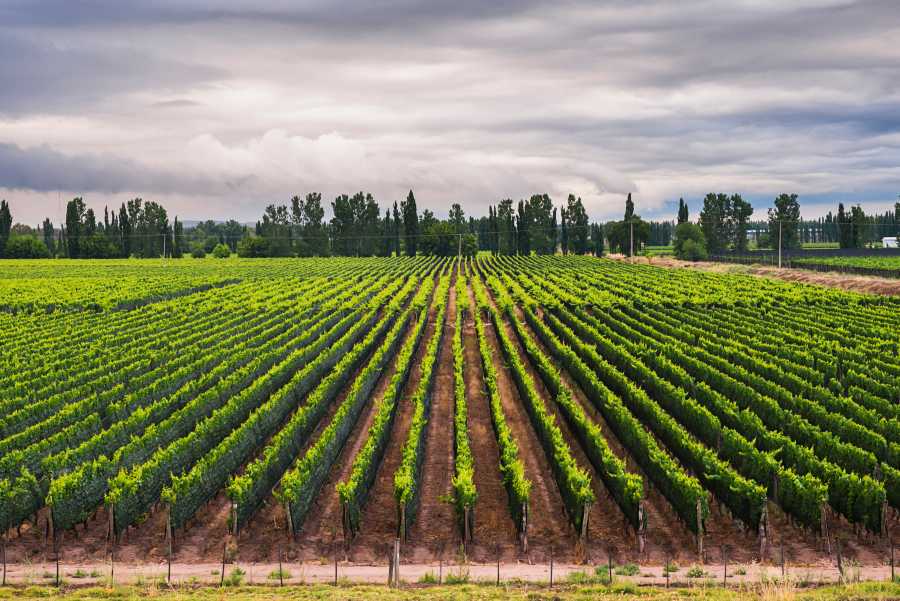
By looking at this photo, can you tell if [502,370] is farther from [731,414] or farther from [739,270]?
[739,270]

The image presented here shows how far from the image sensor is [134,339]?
43969 mm

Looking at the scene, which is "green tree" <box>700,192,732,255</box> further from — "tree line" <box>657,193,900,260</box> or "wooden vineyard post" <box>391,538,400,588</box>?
"wooden vineyard post" <box>391,538,400,588</box>

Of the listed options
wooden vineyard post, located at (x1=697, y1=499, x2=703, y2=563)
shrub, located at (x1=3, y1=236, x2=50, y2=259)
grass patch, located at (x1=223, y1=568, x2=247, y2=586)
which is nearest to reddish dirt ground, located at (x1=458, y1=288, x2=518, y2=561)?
wooden vineyard post, located at (x1=697, y1=499, x2=703, y2=563)

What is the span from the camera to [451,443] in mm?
26812

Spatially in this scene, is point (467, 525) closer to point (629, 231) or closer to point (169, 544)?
point (169, 544)

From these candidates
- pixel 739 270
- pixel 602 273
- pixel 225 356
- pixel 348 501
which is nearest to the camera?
pixel 348 501

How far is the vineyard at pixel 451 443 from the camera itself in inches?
745

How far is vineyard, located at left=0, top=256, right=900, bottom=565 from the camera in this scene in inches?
745

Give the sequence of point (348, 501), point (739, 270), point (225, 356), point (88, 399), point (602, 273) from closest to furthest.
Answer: point (348, 501), point (88, 399), point (225, 356), point (602, 273), point (739, 270)

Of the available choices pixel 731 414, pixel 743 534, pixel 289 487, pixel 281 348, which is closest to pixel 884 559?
pixel 743 534

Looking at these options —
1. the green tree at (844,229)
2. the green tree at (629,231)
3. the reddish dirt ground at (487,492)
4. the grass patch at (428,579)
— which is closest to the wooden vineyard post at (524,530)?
the reddish dirt ground at (487,492)

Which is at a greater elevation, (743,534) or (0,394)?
(0,394)

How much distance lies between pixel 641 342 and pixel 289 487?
2694 centimetres

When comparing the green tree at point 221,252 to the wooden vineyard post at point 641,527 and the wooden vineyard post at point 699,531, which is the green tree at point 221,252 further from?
the wooden vineyard post at point 699,531
